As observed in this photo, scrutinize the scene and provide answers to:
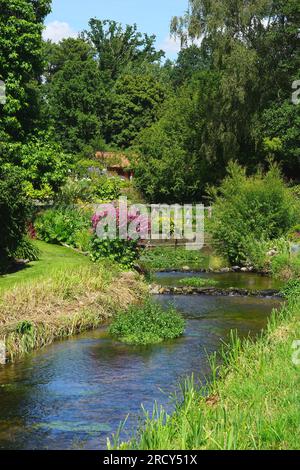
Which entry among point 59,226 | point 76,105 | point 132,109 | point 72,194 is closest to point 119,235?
point 59,226

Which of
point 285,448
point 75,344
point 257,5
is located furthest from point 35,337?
point 257,5

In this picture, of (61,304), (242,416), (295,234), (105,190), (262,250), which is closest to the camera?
(242,416)

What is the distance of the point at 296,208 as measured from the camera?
1027 inches

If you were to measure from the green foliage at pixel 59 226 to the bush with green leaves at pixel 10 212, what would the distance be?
5.29 m

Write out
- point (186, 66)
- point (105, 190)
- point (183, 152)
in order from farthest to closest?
point (186, 66), point (183, 152), point (105, 190)

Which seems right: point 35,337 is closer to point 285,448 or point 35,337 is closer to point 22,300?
point 22,300

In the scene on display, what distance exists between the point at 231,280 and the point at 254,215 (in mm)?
3409

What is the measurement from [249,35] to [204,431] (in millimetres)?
34649

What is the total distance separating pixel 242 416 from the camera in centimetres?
664

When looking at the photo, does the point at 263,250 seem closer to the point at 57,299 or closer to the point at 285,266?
the point at 285,266

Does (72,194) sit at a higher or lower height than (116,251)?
higher

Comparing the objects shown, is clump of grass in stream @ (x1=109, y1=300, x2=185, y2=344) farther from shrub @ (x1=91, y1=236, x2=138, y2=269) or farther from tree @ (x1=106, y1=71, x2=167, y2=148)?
tree @ (x1=106, y1=71, x2=167, y2=148)

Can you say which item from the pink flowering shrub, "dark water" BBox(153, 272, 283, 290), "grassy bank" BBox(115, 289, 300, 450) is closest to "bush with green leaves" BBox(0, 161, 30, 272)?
the pink flowering shrub

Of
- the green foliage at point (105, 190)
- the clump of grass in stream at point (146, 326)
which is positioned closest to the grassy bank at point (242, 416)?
the clump of grass in stream at point (146, 326)
